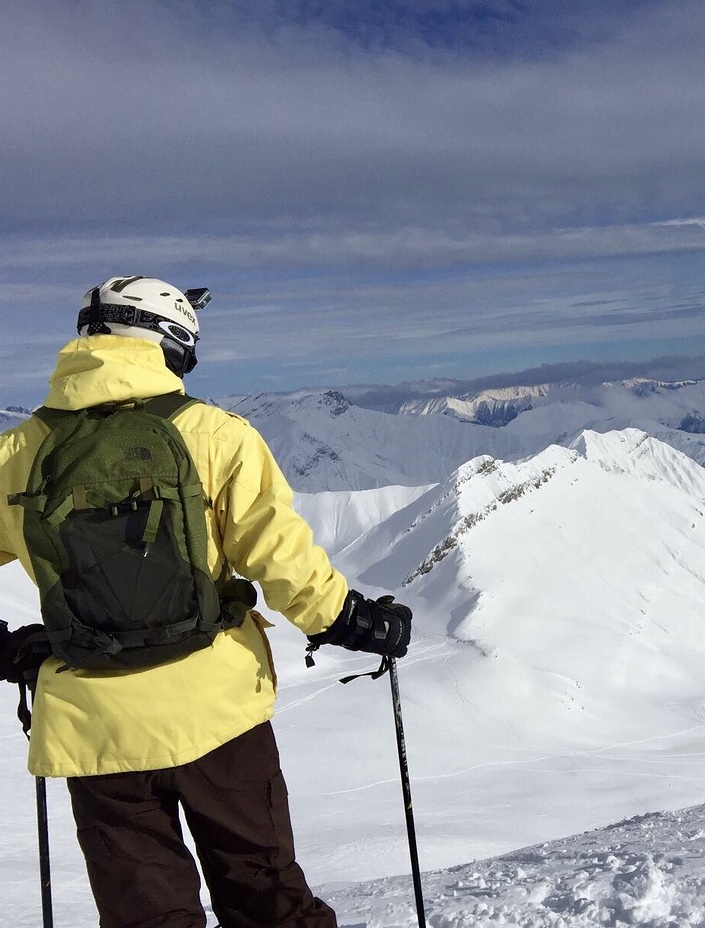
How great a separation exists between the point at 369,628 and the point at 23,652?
1520 millimetres

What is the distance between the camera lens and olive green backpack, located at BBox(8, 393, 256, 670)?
316cm

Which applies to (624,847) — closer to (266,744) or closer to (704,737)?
(266,744)

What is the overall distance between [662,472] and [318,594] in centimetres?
14455

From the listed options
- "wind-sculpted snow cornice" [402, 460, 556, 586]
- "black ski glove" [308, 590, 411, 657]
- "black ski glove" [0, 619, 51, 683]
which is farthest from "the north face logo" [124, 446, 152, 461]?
"wind-sculpted snow cornice" [402, 460, 556, 586]

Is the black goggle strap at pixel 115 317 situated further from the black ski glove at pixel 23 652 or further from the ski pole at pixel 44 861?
the ski pole at pixel 44 861

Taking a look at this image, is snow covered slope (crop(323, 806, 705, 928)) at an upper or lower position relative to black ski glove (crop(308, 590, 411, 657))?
lower

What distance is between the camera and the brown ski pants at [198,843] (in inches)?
130

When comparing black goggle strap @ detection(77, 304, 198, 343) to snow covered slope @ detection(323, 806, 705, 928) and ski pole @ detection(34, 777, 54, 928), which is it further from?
snow covered slope @ detection(323, 806, 705, 928)

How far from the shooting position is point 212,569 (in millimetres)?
3441

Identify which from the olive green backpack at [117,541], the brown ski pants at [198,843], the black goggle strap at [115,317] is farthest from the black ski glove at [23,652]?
the black goggle strap at [115,317]

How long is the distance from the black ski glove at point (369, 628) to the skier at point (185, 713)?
0.06 ft

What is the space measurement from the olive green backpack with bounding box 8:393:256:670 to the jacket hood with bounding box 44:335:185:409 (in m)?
0.10

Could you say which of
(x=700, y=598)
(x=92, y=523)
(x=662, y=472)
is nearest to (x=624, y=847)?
(x=92, y=523)

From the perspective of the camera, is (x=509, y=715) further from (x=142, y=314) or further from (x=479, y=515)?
(x=142, y=314)
